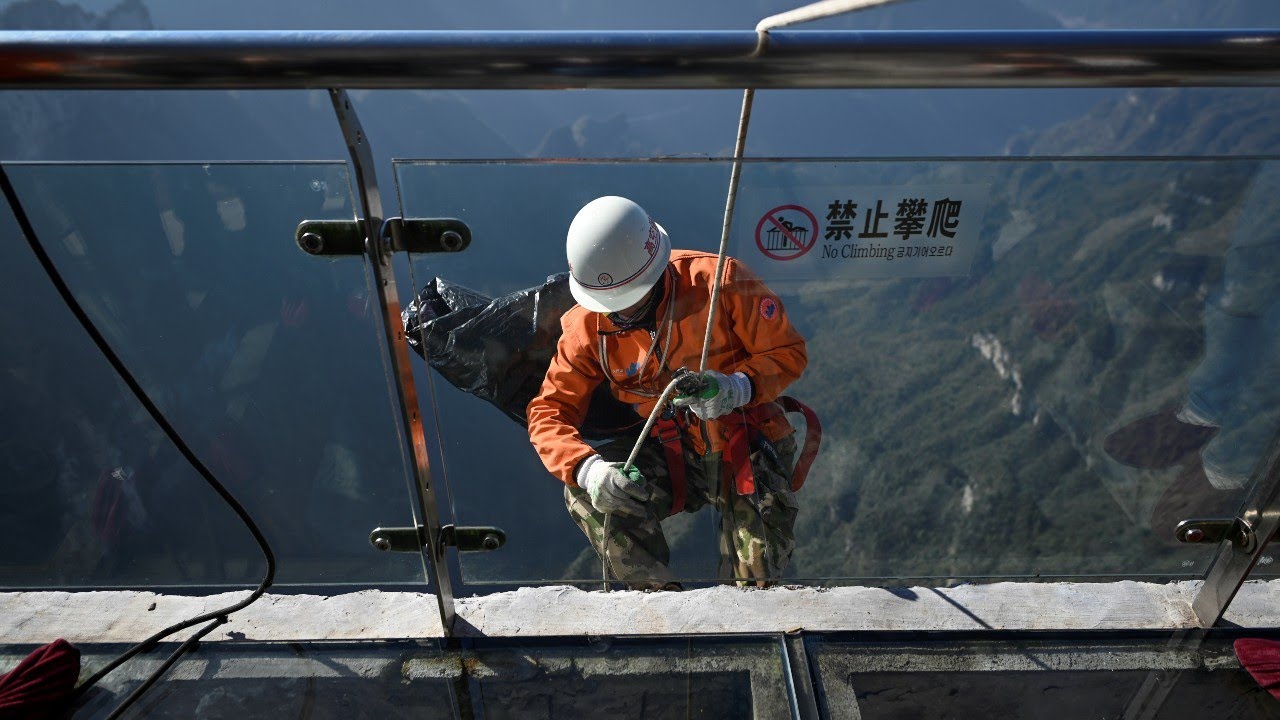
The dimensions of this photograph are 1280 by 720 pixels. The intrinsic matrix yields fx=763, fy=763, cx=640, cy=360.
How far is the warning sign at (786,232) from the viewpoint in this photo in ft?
4.31

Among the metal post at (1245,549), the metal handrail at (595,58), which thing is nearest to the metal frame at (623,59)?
the metal handrail at (595,58)

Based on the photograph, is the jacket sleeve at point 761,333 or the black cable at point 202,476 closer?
the black cable at point 202,476

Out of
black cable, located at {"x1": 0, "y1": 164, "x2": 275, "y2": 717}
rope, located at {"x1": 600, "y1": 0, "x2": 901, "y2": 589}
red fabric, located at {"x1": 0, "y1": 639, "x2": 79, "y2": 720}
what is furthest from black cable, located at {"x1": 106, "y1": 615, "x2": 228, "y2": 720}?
rope, located at {"x1": 600, "y1": 0, "x2": 901, "y2": 589}

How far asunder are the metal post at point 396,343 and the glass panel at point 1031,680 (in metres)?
0.83

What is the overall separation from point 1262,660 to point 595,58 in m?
1.80

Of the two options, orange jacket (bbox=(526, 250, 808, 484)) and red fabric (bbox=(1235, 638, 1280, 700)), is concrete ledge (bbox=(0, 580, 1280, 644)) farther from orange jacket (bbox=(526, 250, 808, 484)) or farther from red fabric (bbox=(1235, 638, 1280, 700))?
orange jacket (bbox=(526, 250, 808, 484))

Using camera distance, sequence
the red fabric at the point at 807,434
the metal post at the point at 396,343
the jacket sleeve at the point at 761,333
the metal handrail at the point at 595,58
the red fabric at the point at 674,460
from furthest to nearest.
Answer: the red fabric at the point at 674,460 < the red fabric at the point at 807,434 < the jacket sleeve at the point at 761,333 < the metal post at the point at 396,343 < the metal handrail at the point at 595,58

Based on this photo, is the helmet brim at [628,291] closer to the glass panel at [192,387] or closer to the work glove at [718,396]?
the work glove at [718,396]

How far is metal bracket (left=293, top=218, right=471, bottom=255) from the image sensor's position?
1285mm

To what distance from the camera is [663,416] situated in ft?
6.66

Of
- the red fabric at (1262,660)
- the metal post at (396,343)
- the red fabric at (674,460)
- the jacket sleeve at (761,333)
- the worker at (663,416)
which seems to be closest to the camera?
the metal post at (396,343)

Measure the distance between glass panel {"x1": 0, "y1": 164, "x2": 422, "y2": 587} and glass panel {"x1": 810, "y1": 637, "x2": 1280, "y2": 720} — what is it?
38.5 inches

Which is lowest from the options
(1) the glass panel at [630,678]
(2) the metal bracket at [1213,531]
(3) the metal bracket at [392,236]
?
(1) the glass panel at [630,678]

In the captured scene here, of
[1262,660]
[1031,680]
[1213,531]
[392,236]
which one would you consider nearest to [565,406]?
[392,236]
